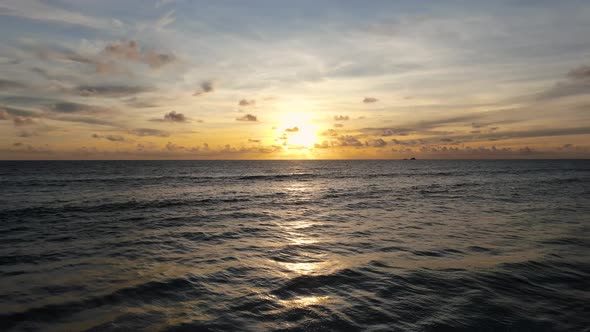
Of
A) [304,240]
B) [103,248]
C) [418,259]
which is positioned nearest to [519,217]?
[418,259]

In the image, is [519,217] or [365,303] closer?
[365,303]

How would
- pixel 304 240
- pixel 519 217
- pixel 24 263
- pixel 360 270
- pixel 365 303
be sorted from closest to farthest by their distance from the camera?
pixel 365 303 → pixel 360 270 → pixel 24 263 → pixel 304 240 → pixel 519 217

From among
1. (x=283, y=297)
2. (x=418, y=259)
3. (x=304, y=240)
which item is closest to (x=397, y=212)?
(x=304, y=240)

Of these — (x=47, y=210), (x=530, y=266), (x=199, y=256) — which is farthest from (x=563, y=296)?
(x=47, y=210)

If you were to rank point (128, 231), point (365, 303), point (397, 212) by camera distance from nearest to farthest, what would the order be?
point (365, 303) < point (128, 231) < point (397, 212)

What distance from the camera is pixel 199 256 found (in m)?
14.2

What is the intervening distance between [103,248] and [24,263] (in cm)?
309

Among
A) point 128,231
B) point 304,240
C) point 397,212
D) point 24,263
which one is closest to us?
point 24,263

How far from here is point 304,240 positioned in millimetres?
17375

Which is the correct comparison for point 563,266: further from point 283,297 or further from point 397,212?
point 397,212

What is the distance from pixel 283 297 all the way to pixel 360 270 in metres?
3.70

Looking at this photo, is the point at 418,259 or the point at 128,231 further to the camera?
the point at 128,231

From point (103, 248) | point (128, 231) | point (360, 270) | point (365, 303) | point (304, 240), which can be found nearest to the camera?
point (365, 303)

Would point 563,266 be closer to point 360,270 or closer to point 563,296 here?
point 563,296
